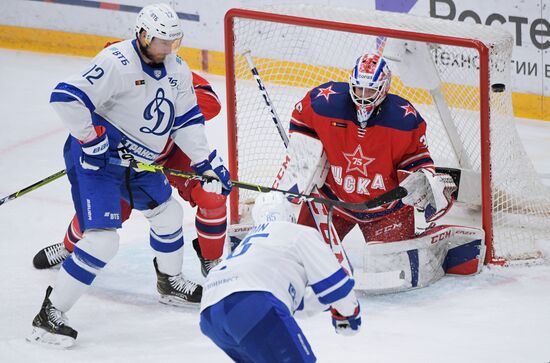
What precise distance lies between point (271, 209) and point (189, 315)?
3.88 feet

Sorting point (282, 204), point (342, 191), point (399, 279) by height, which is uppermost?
point (282, 204)

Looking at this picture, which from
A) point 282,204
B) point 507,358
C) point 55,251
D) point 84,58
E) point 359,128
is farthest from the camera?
point 84,58

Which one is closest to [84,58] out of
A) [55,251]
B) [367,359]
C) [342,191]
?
[55,251]

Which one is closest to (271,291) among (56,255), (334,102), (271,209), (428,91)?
(271,209)

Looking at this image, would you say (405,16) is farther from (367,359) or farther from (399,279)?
(367,359)

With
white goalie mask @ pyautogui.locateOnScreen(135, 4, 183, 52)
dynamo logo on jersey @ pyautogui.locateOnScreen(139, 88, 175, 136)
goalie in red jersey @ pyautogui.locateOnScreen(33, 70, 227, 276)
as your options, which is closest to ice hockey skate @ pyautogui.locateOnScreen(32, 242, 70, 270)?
goalie in red jersey @ pyautogui.locateOnScreen(33, 70, 227, 276)

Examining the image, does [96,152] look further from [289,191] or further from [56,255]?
[56,255]

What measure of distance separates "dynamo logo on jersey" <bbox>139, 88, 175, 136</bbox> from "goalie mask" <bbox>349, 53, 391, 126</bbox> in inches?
26.7

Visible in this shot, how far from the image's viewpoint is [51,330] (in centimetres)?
425

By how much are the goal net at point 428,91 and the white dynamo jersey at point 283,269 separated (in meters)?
1.61

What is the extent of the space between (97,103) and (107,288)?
0.93 meters

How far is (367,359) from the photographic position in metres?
4.10

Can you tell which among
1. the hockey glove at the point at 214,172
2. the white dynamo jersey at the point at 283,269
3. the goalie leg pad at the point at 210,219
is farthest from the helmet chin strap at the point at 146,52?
the white dynamo jersey at the point at 283,269

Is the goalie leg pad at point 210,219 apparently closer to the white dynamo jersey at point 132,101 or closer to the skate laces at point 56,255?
the white dynamo jersey at point 132,101
